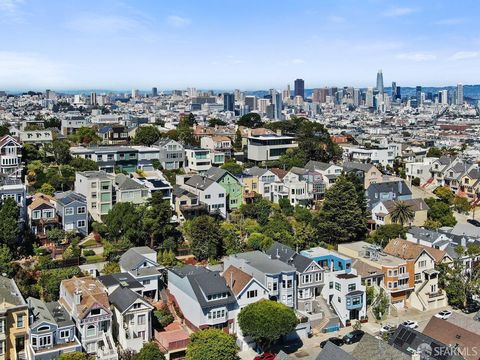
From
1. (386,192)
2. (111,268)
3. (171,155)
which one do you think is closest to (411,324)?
(111,268)

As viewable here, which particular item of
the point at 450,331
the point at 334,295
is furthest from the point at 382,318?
the point at 450,331

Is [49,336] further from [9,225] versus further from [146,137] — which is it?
[146,137]

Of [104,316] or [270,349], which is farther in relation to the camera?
[270,349]

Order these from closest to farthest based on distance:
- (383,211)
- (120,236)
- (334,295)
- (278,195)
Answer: (334,295) < (120,236) < (383,211) < (278,195)

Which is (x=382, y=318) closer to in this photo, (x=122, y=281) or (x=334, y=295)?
(x=334, y=295)

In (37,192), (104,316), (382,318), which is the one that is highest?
(37,192)

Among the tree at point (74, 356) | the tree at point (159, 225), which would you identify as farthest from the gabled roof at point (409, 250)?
the tree at point (74, 356)

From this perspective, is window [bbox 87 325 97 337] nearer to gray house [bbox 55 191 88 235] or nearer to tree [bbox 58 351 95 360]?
tree [bbox 58 351 95 360]
